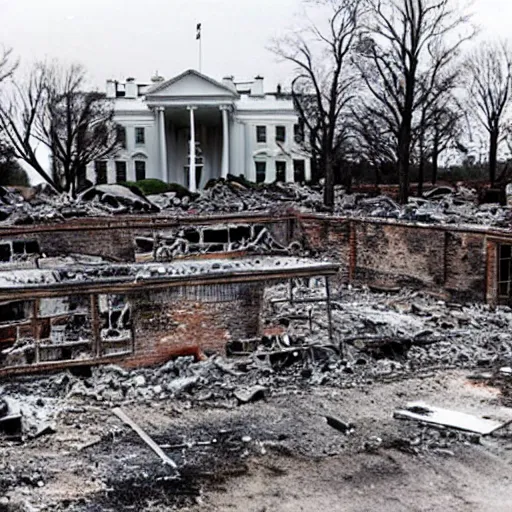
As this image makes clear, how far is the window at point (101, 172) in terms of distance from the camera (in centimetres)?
4812

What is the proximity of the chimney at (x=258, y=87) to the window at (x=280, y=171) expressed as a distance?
5.13m

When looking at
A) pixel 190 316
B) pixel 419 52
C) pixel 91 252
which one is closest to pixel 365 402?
pixel 190 316

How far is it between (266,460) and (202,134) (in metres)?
44.2

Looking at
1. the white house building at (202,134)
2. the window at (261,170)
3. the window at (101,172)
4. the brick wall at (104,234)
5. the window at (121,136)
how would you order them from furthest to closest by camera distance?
1. the window at (261,170)
2. the window at (101,172)
3. the window at (121,136)
4. the white house building at (202,134)
5. the brick wall at (104,234)

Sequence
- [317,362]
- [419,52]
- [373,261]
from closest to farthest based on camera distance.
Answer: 1. [317,362]
2. [373,261]
3. [419,52]

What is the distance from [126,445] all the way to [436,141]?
3787 cm

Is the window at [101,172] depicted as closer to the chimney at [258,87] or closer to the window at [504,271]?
the chimney at [258,87]

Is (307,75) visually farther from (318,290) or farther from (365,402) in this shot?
(365,402)

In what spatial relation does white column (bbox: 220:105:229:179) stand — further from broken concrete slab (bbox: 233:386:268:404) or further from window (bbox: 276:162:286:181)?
broken concrete slab (bbox: 233:386:268:404)

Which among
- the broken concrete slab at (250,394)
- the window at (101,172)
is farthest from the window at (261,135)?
the broken concrete slab at (250,394)

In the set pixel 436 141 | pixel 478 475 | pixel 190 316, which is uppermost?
pixel 436 141

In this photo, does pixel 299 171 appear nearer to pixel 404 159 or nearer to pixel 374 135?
pixel 374 135

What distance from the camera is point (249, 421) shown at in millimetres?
9742

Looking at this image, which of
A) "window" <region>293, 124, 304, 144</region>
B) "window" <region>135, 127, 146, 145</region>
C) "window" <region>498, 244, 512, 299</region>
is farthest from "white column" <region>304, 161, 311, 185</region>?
"window" <region>498, 244, 512, 299</region>
